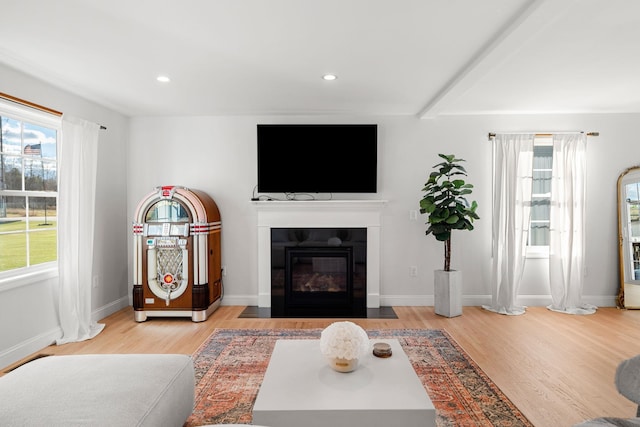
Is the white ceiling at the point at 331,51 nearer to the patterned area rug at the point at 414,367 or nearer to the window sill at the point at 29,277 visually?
the window sill at the point at 29,277

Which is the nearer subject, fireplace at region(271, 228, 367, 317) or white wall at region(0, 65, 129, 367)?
white wall at region(0, 65, 129, 367)

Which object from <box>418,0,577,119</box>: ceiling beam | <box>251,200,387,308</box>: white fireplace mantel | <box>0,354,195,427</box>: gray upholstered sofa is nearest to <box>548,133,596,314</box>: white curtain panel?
<box>418,0,577,119</box>: ceiling beam

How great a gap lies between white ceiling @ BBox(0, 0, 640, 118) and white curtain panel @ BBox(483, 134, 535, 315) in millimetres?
569

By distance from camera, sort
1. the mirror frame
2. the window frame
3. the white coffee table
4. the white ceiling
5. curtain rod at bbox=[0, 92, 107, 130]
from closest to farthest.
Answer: the white coffee table < the white ceiling < curtain rod at bbox=[0, 92, 107, 130] < the window frame < the mirror frame

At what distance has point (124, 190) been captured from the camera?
4848mm

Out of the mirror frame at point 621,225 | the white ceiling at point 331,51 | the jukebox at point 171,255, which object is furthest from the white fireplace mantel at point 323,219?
the mirror frame at point 621,225

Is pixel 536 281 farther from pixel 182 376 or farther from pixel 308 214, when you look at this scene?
pixel 182 376

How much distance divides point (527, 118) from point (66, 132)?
5.04 m

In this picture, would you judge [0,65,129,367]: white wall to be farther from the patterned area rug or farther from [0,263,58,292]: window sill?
the patterned area rug

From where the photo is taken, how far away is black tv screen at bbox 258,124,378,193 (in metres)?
4.67

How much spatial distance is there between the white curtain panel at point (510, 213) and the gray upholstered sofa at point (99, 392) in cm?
381

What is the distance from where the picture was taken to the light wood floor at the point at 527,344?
8.21ft

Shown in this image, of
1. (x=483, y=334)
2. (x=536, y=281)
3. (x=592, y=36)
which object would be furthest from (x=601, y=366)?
(x=592, y=36)

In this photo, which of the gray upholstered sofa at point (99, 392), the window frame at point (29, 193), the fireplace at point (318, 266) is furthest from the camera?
the fireplace at point (318, 266)
